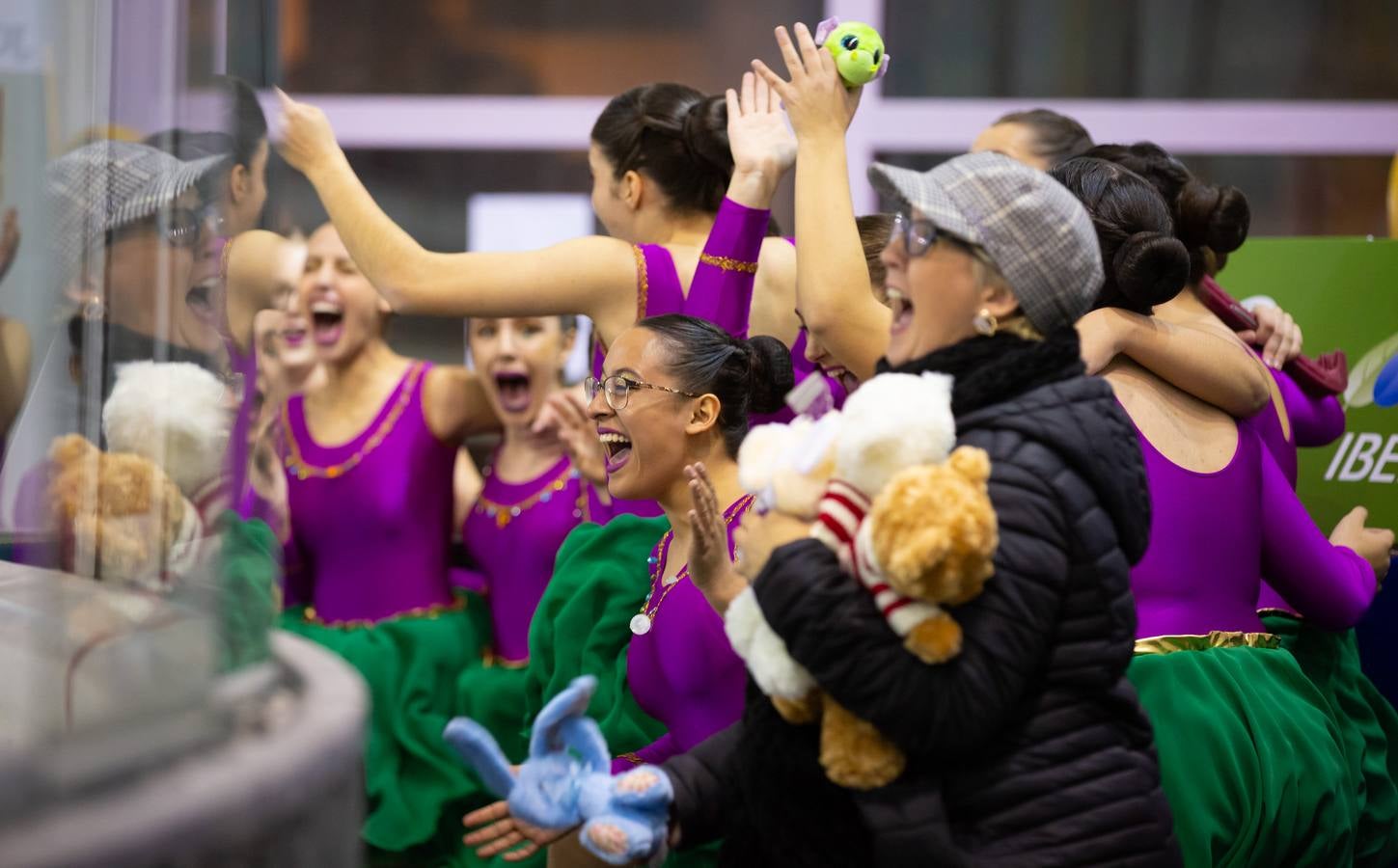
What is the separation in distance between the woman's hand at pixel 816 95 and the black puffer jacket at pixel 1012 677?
0.80 meters

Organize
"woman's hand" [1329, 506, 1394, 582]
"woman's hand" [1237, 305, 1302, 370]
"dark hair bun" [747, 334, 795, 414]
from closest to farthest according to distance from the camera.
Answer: "dark hair bun" [747, 334, 795, 414] → "woman's hand" [1329, 506, 1394, 582] → "woman's hand" [1237, 305, 1302, 370]

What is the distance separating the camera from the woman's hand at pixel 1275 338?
2844 millimetres

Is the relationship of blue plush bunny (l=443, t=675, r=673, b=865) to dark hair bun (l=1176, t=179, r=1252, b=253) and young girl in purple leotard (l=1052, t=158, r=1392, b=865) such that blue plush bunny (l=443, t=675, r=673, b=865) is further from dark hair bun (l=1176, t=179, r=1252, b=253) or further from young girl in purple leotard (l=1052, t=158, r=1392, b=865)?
dark hair bun (l=1176, t=179, r=1252, b=253)

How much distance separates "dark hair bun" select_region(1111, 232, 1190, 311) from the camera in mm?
2162

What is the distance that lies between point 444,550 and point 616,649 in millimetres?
1347

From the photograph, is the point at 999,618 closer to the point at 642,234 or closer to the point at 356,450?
the point at 642,234

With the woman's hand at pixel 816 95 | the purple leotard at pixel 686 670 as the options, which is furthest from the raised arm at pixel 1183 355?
the purple leotard at pixel 686 670

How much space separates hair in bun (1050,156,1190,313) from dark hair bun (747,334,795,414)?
1.74 feet

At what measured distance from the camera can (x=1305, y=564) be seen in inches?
95.0

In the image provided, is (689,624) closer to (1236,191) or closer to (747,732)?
(747,732)

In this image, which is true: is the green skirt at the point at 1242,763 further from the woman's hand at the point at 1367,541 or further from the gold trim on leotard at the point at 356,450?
the gold trim on leotard at the point at 356,450

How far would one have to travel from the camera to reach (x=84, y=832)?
0.98 meters

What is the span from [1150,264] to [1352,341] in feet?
4.36

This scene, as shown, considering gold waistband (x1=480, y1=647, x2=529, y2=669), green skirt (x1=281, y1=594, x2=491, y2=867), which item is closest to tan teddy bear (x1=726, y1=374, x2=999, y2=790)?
green skirt (x1=281, y1=594, x2=491, y2=867)
